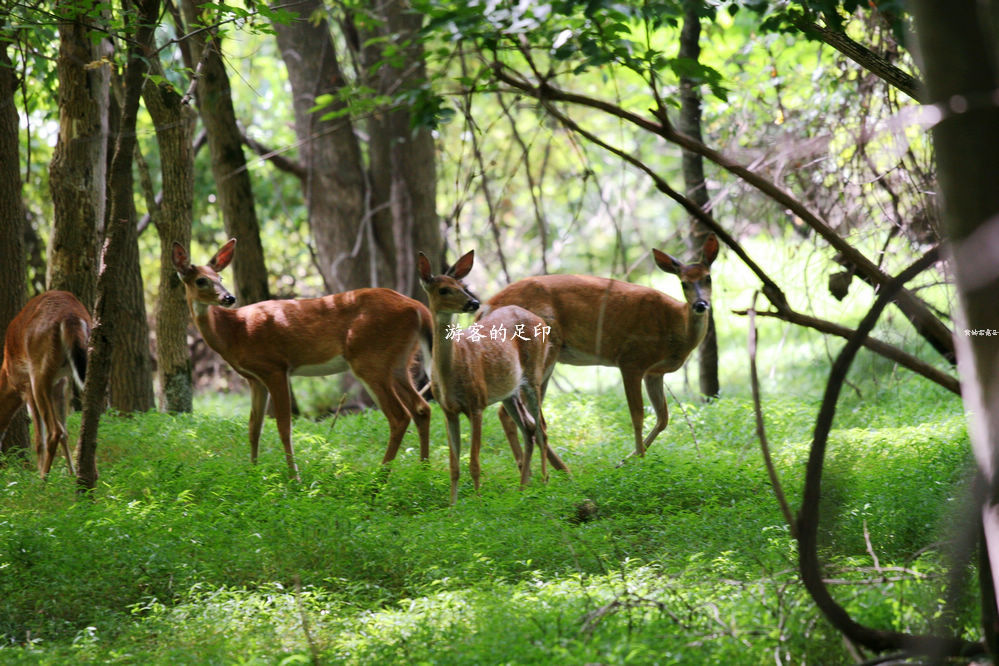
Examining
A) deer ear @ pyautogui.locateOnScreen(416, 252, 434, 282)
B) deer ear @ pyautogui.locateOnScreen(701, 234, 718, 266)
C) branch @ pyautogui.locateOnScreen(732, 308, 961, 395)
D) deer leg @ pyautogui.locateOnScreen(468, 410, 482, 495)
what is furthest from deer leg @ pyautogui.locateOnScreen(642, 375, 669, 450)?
branch @ pyautogui.locateOnScreen(732, 308, 961, 395)

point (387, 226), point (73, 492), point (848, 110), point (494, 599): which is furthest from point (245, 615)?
point (387, 226)

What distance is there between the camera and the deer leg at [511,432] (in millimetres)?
7805

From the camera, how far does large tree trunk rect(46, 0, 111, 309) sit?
8.25 metres

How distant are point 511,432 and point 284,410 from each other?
5.77 ft

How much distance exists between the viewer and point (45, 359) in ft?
25.0

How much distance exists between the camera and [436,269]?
12.0 metres

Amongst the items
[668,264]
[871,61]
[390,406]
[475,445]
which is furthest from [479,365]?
[871,61]

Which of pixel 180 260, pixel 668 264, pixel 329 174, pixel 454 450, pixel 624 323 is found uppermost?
pixel 329 174

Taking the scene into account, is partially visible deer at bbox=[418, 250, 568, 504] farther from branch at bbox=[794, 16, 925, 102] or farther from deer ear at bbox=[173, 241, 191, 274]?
branch at bbox=[794, 16, 925, 102]

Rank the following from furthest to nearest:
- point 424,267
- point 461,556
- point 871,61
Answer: point 424,267
point 461,556
point 871,61

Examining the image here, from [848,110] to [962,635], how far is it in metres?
6.20

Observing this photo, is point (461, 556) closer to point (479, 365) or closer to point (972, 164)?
point (479, 365)
